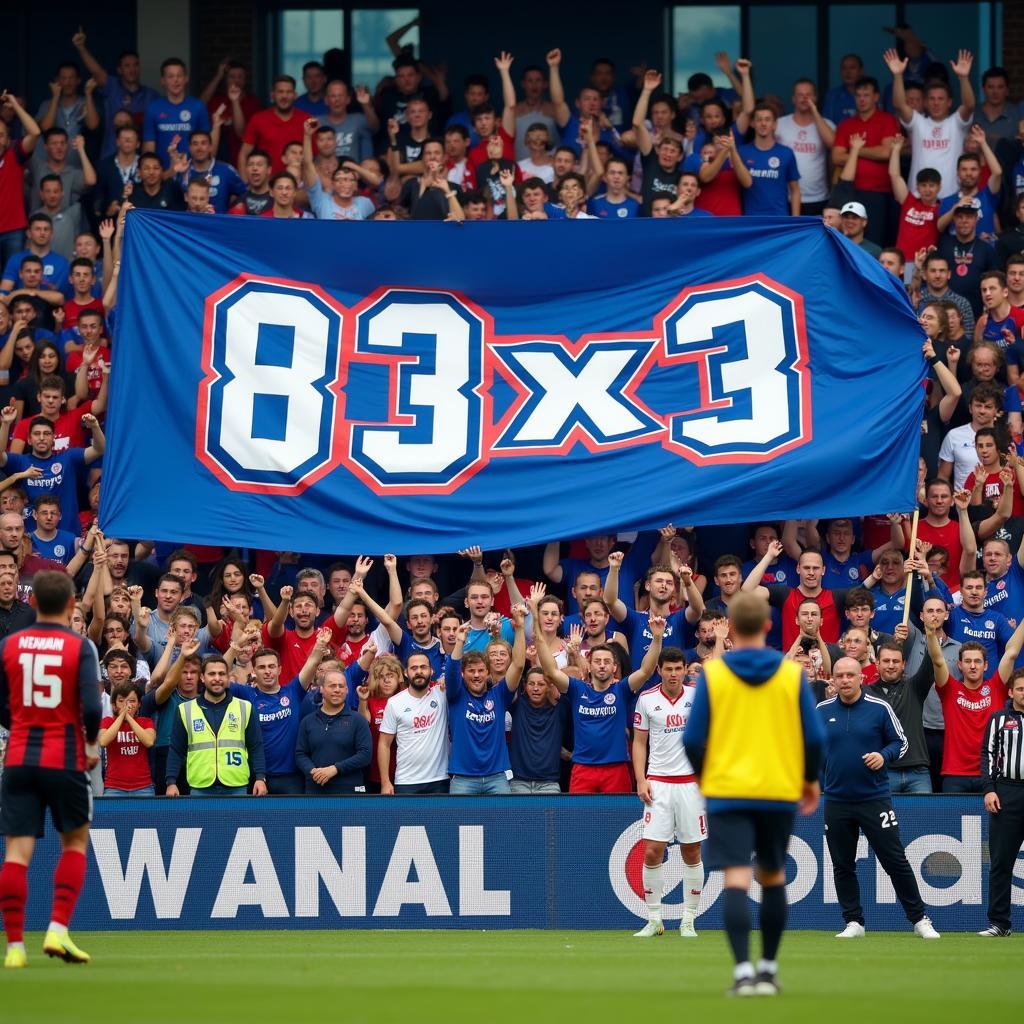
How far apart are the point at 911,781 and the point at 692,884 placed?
1.95 m

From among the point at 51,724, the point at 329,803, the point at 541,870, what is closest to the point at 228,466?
the point at 329,803

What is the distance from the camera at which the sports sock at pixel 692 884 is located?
1345 cm

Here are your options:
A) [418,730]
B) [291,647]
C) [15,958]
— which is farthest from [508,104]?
[15,958]

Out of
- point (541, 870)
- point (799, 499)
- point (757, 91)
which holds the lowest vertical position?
point (541, 870)

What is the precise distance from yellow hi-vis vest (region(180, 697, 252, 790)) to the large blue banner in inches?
65.8

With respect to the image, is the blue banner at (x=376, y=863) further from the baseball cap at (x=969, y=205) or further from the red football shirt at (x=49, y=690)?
the baseball cap at (x=969, y=205)

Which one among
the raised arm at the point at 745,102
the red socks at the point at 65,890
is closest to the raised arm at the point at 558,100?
the raised arm at the point at 745,102

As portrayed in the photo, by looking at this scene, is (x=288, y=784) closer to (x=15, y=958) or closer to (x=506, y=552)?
(x=506, y=552)

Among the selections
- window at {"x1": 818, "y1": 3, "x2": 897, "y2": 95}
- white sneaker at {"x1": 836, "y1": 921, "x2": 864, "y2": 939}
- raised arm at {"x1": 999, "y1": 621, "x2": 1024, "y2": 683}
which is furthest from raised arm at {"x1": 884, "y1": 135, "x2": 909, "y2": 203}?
white sneaker at {"x1": 836, "y1": 921, "x2": 864, "y2": 939}

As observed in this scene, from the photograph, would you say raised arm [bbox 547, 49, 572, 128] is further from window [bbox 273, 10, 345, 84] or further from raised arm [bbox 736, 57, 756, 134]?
window [bbox 273, 10, 345, 84]

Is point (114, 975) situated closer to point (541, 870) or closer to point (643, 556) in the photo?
point (541, 870)

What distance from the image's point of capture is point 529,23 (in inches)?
905

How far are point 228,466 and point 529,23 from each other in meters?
9.24

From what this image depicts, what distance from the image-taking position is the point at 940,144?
1906 cm
